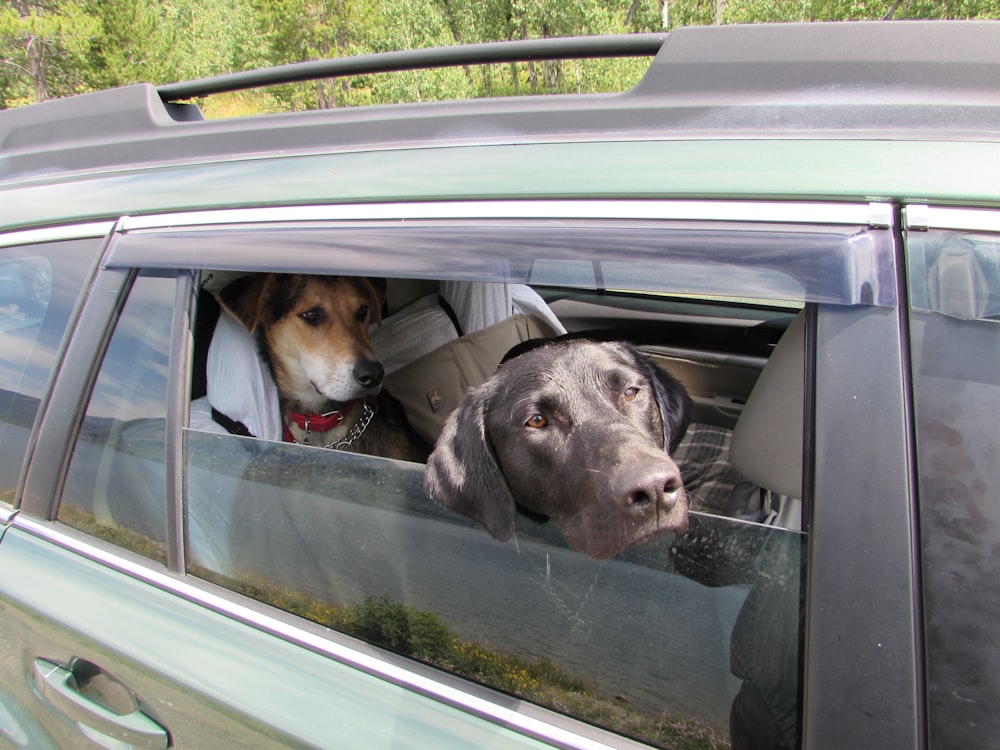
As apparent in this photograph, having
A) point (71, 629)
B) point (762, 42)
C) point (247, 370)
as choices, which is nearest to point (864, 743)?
point (762, 42)

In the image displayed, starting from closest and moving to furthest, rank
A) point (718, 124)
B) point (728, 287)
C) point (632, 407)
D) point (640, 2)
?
point (728, 287)
point (718, 124)
point (632, 407)
point (640, 2)

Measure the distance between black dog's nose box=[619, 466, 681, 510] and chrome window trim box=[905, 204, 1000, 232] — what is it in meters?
0.64

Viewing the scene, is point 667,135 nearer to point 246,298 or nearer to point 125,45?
point 246,298

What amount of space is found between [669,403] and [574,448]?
1.68 feet

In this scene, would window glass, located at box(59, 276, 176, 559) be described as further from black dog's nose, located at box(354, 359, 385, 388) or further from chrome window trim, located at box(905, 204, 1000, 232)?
chrome window trim, located at box(905, 204, 1000, 232)

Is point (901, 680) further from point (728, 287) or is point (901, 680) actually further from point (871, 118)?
point (871, 118)

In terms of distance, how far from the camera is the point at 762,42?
1.12m

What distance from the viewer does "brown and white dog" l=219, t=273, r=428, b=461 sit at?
285cm

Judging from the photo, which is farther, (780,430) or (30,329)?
(30,329)

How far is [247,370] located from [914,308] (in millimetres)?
2227

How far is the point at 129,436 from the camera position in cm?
165

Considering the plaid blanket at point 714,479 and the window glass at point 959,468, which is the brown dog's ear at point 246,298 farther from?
the window glass at point 959,468

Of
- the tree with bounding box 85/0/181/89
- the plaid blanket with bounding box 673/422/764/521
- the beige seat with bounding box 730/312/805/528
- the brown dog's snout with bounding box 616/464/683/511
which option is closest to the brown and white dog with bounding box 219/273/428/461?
the plaid blanket with bounding box 673/422/764/521

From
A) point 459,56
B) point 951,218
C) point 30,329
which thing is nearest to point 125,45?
point 30,329
